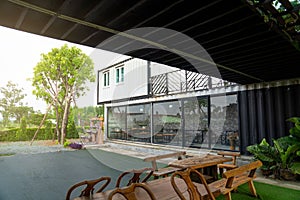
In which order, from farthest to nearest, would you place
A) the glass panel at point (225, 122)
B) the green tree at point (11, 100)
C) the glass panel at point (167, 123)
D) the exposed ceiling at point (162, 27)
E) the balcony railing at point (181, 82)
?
the green tree at point (11, 100) → the glass panel at point (167, 123) → the balcony railing at point (181, 82) → the glass panel at point (225, 122) → the exposed ceiling at point (162, 27)

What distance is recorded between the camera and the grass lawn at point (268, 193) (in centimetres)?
375

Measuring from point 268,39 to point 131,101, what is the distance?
918 centimetres

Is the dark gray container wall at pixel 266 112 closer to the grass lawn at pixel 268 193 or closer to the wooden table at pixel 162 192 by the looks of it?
the grass lawn at pixel 268 193

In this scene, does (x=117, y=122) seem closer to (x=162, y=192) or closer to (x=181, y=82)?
(x=181, y=82)

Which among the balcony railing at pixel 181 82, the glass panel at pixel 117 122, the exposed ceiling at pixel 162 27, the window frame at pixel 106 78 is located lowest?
the glass panel at pixel 117 122

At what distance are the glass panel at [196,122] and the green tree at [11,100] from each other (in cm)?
1358

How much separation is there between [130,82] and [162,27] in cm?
924

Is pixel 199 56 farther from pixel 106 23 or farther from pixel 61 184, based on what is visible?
pixel 61 184

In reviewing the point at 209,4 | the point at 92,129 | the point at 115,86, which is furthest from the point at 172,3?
the point at 92,129

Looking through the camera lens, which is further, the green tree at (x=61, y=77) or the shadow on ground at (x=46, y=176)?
the green tree at (x=61, y=77)

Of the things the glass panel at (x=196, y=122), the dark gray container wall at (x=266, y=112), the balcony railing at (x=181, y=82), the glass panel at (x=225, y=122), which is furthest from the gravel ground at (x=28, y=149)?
the dark gray container wall at (x=266, y=112)

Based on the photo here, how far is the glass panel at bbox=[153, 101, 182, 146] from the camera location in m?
9.08

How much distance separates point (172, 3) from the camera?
2041 mm

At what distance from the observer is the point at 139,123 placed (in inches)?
441
